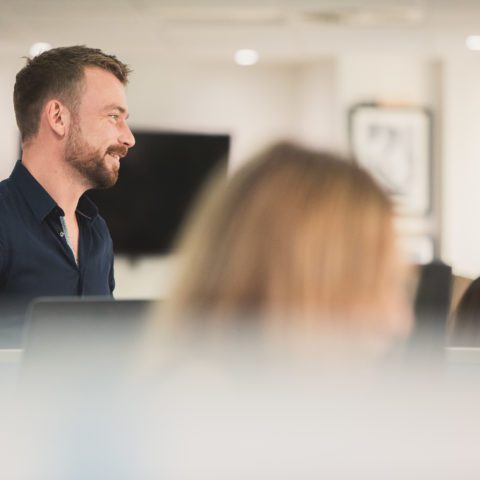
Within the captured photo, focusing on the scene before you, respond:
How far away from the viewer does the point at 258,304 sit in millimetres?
453

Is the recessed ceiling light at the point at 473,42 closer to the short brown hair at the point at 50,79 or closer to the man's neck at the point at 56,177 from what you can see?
the short brown hair at the point at 50,79

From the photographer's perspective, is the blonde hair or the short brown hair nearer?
the blonde hair

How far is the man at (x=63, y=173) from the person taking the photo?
89 centimetres

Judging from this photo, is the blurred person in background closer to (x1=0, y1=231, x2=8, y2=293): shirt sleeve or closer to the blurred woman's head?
the blurred woman's head

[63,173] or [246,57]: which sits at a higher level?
[246,57]

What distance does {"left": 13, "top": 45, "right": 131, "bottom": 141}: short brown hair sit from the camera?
102 cm

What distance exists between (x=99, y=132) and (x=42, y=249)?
0.19 m

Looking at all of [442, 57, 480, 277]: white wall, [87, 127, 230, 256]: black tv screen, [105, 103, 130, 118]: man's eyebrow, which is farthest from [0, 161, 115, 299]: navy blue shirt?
[442, 57, 480, 277]: white wall

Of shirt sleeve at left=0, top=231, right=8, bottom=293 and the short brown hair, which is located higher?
the short brown hair

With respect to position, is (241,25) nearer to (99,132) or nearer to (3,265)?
(99,132)

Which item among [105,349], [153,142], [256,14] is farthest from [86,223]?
[153,142]

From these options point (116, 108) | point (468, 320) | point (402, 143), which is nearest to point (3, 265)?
point (116, 108)

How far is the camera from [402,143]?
3459mm

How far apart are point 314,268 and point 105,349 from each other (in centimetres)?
14
